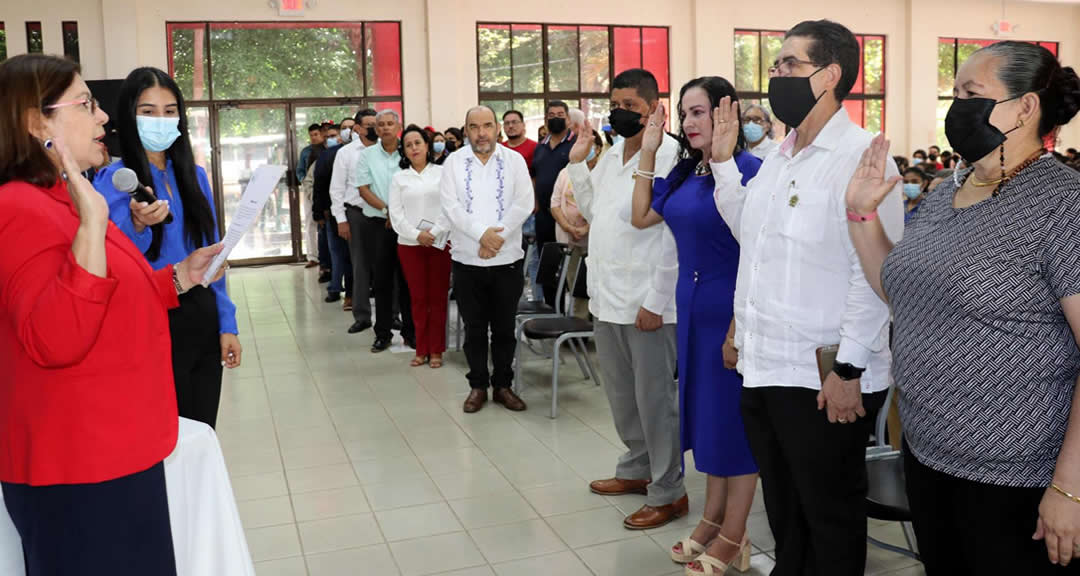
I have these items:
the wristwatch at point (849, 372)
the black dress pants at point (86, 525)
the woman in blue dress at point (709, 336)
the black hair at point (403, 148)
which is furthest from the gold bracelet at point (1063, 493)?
the black hair at point (403, 148)

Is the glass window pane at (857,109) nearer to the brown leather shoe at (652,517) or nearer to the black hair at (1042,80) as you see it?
the brown leather shoe at (652,517)

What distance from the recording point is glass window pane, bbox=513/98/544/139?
13.3 m

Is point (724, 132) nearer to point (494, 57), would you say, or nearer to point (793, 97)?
point (793, 97)

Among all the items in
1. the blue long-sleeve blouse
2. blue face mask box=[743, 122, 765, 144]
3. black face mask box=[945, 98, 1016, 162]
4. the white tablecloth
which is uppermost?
blue face mask box=[743, 122, 765, 144]

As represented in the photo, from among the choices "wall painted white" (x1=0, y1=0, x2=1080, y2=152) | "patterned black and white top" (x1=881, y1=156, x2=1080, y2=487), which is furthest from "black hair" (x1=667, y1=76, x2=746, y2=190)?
"wall painted white" (x1=0, y1=0, x2=1080, y2=152)

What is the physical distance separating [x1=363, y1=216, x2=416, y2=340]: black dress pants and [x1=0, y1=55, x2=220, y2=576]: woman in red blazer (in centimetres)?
492

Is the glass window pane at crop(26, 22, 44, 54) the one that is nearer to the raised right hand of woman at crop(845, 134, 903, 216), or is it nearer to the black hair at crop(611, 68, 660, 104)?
the black hair at crop(611, 68, 660, 104)

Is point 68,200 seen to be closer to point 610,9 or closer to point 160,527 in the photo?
point 160,527

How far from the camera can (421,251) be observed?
5.99 metres

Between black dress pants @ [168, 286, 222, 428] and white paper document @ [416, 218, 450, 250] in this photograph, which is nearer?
black dress pants @ [168, 286, 222, 428]

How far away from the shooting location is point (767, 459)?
7.68ft

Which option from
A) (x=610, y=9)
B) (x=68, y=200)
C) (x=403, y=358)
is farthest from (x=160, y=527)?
(x=610, y=9)

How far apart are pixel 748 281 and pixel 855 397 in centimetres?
43

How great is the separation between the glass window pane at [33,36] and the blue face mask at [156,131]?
10475 millimetres
